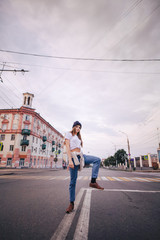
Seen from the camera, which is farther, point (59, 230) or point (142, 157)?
point (142, 157)

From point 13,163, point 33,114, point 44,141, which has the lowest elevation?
point 13,163

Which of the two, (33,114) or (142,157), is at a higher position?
(33,114)

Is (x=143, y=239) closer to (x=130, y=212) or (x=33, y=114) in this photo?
(x=130, y=212)

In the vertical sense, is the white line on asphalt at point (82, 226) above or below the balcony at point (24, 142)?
below

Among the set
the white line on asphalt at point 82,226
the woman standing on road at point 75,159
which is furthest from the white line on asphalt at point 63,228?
the woman standing on road at point 75,159

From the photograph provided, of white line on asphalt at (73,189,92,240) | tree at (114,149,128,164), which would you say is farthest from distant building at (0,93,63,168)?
tree at (114,149,128,164)

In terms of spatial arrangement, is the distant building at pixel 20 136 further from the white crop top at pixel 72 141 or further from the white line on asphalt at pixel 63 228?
the white line on asphalt at pixel 63 228

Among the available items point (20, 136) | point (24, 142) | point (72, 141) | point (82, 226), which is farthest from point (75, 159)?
point (20, 136)

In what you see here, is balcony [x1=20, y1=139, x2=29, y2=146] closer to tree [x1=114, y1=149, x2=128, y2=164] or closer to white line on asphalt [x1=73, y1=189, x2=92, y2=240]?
white line on asphalt [x1=73, y1=189, x2=92, y2=240]

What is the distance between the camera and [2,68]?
34.9ft

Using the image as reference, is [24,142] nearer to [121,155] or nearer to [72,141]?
[72,141]

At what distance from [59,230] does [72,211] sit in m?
0.85

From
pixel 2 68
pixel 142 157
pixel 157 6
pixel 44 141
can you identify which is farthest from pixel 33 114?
pixel 142 157

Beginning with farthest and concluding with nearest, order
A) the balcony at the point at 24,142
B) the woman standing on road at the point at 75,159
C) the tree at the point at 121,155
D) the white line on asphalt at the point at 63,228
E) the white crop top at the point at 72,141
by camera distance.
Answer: the tree at the point at 121,155 → the balcony at the point at 24,142 → the white crop top at the point at 72,141 → the woman standing on road at the point at 75,159 → the white line on asphalt at the point at 63,228
